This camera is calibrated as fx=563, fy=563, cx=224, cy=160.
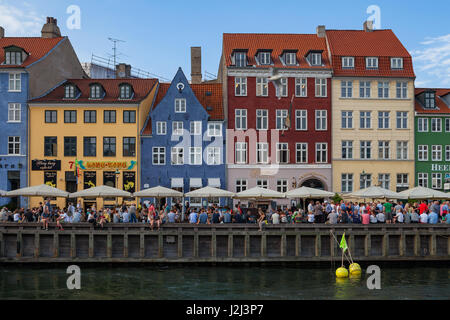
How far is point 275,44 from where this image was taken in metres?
53.2

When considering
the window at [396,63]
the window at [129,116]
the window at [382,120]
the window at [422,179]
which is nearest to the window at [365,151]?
the window at [382,120]

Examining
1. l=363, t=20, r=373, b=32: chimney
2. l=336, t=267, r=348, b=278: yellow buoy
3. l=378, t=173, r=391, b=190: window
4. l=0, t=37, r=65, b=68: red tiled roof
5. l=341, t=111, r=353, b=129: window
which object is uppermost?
l=363, t=20, r=373, b=32: chimney

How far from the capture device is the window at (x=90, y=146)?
49219 millimetres

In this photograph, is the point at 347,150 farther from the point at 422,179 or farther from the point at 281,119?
the point at 422,179

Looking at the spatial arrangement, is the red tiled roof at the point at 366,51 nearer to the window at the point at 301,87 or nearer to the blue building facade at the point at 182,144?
the window at the point at 301,87

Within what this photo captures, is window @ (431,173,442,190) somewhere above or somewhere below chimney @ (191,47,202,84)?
below

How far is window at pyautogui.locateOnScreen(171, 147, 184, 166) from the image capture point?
49.7 m

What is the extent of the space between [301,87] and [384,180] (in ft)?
37.1

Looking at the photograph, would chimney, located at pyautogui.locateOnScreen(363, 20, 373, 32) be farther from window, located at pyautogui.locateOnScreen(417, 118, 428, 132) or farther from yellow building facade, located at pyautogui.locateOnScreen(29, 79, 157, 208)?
yellow building facade, located at pyautogui.locateOnScreen(29, 79, 157, 208)

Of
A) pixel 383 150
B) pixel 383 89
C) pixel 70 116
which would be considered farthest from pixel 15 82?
pixel 383 150

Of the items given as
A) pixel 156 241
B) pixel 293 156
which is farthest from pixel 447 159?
pixel 156 241

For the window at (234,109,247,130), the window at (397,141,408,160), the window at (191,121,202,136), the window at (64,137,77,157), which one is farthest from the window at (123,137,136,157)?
the window at (397,141,408,160)

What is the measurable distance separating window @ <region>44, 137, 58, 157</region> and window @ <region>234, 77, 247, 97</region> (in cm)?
1657
